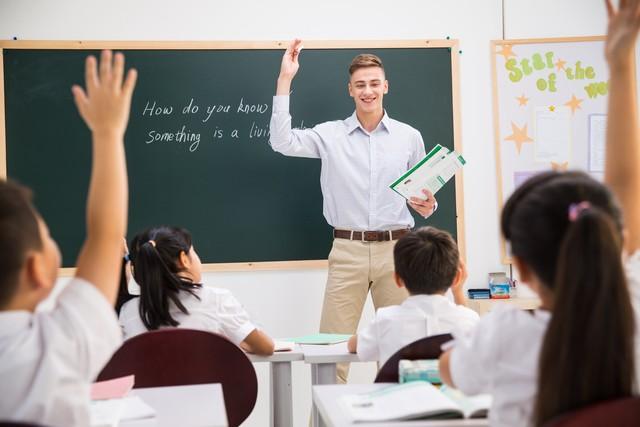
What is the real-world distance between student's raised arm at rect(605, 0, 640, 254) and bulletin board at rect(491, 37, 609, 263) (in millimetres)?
3346

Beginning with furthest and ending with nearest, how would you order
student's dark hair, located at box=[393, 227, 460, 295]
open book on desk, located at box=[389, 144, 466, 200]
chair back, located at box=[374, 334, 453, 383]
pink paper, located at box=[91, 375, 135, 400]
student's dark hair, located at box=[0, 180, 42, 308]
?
open book on desk, located at box=[389, 144, 466, 200]
student's dark hair, located at box=[393, 227, 460, 295]
chair back, located at box=[374, 334, 453, 383]
pink paper, located at box=[91, 375, 135, 400]
student's dark hair, located at box=[0, 180, 42, 308]

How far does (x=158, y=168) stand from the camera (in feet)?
15.1

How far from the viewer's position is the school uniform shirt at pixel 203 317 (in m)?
2.83

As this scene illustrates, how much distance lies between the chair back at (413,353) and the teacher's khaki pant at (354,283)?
2326 mm

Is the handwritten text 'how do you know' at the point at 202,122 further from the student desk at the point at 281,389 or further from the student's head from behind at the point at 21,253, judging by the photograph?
the student's head from behind at the point at 21,253

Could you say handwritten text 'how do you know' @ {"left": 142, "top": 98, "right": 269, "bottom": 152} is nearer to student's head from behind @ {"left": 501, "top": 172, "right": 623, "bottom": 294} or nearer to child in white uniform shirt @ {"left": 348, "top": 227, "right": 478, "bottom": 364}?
child in white uniform shirt @ {"left": 348, "top": 227, "right": 478, "bottom": 364}

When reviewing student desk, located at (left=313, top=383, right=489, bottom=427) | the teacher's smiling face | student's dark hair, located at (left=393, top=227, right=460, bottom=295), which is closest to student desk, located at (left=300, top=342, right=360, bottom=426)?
student's dark hair, located at (left=393, top=227, right=460, bottom=295)

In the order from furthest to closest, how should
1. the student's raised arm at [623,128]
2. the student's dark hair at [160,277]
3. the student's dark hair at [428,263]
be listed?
the student's dark hair at [160,277] < the student's dark hair at [428,263] < the student's raised arm at [623,128]

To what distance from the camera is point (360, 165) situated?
453cm

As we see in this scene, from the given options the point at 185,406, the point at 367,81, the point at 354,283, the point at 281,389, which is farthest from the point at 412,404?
the point at 367,81

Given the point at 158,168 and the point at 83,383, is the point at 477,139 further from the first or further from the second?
the point at 83,383

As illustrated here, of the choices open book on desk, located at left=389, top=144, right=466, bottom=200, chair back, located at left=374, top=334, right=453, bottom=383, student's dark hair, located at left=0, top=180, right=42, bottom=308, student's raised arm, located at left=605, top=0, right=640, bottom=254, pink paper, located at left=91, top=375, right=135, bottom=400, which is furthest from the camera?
open book on desk, located at left=389, top=144, right=466, bottom=200

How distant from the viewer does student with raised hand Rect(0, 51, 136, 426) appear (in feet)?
3.77

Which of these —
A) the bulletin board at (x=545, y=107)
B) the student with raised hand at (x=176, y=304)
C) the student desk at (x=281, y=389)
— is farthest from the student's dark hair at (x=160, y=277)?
the bulletin board at (x=545, y=107)
